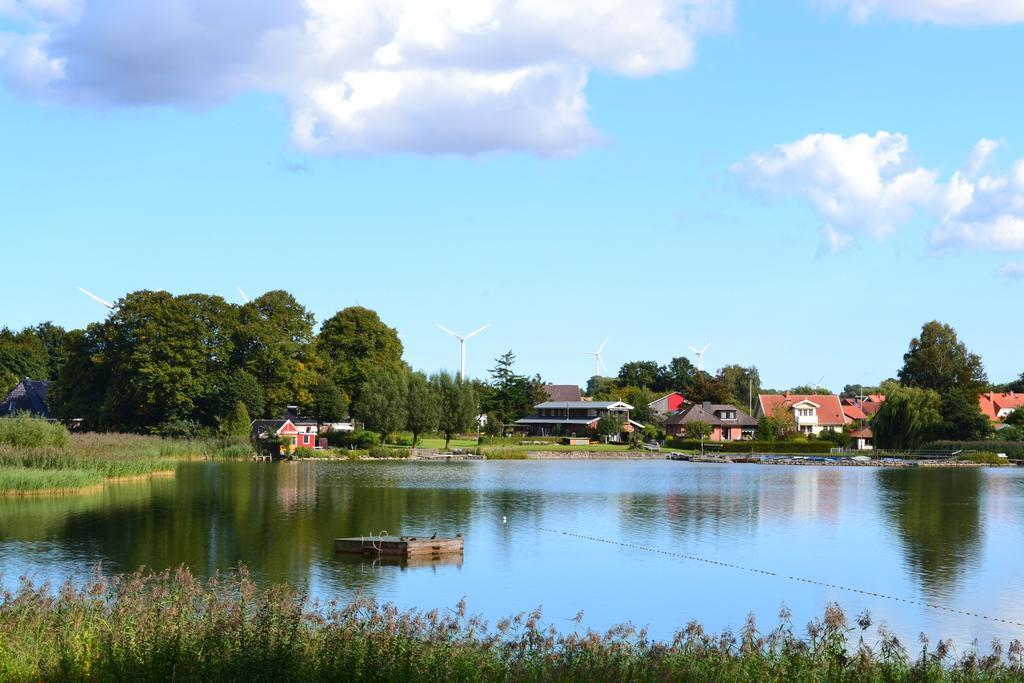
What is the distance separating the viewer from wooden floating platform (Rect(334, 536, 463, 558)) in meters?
31.5

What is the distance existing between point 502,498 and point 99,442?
23.5 m

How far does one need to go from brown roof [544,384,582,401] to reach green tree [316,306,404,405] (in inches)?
2188

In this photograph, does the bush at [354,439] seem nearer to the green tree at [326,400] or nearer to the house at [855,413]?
the green tree at [326,400]

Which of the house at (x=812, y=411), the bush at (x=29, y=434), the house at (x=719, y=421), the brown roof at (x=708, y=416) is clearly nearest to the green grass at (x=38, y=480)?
the bush at (x=29, y=434)

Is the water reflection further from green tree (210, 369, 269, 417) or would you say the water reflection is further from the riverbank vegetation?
green tree (210, 369, 269, 417)

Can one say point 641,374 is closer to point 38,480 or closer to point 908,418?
point 908,418

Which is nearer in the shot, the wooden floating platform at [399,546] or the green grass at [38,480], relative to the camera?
the wooden floating platform at [399,546]

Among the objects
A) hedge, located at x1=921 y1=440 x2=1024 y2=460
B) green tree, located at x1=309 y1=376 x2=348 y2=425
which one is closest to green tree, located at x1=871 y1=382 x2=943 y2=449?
hedge, located at x1=921 y1=440 x2=1024 y2=460

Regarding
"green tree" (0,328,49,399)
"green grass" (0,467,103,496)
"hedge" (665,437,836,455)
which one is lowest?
"green grass" (0,467,103,496)

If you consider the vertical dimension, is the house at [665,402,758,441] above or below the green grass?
above

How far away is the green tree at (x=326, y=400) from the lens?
300 ft

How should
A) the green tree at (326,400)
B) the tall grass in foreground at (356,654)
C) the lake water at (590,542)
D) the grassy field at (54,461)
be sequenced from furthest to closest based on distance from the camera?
1. the green tree at (326,400)
2. the grassy field at (54,461)
3. the lake water at (590,542)
4. the tall grass in foreground at (356,654)

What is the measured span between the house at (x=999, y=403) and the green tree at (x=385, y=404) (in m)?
76.8

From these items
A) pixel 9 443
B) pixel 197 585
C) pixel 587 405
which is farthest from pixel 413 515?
pixel 587 405
